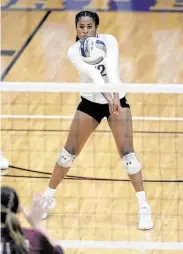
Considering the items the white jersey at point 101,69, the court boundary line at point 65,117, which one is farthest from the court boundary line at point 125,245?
the court boundary line at point 65,117

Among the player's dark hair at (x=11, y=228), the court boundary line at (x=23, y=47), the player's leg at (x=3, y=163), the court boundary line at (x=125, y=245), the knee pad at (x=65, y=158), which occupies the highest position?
the player's dark hair at (x=11, y=228)

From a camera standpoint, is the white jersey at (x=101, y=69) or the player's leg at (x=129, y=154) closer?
the white jersey at (x=101, y=69)

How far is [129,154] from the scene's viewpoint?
26.6 feet

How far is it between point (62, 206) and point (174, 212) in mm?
943

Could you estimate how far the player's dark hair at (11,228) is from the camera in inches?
196

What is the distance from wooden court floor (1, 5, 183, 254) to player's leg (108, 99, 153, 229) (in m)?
0.12

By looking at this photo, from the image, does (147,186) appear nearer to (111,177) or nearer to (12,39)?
(111,177)

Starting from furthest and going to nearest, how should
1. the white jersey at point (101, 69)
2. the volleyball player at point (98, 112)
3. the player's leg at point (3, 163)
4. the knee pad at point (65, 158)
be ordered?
the player's leg at point (3, 163) → the knee pad at point (65, 158) → the volleyball player at point (98, 112) → the white jersey at point (101, 69)

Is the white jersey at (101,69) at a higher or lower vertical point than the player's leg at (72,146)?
higher

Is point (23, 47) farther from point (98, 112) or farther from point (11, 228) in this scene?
point (11, 228)

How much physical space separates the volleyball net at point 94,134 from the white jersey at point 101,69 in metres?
1.03

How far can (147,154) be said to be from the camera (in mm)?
9625

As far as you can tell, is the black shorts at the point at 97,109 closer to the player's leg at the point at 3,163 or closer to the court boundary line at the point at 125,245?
the court boundary line at the point at 125,245

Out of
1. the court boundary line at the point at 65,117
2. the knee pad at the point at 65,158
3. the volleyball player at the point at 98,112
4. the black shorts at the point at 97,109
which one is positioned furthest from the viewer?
the court boundary line at the point at 65,117
